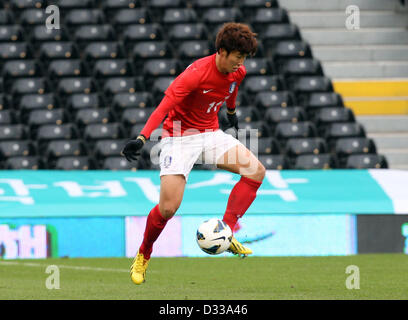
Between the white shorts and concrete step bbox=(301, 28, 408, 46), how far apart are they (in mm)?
8425

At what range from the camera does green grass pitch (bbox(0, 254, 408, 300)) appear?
21.8 ft

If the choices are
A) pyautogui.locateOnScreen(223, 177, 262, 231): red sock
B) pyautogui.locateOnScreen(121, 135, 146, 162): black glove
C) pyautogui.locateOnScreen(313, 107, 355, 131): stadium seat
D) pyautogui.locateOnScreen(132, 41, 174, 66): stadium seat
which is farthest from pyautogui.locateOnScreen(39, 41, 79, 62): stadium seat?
pyautogui.locateOnScreen(121, 135, 146, 162): black glove

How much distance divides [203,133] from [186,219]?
10.5 ft

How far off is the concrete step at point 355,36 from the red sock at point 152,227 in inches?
340

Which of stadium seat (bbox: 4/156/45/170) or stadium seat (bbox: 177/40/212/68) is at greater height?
stadium seat (bbox: 177/40/212/68)

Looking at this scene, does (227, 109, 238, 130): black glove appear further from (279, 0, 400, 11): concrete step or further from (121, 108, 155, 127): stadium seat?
(279, 0, 400, 11): concrete step

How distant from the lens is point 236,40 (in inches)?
248

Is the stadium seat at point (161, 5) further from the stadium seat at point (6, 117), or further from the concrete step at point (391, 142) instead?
A: the concrete step at point (391, 142)

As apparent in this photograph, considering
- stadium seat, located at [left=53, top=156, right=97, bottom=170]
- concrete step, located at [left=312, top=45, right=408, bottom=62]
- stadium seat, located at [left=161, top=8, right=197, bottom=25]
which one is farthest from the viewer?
concrete step, located at [left=312, top=45, right=408, bottom=62]

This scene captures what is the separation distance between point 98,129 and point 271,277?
5.09 metres

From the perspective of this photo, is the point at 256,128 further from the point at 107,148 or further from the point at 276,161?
the point at 107,148

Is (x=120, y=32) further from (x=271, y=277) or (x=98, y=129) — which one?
(x=271, y=277)

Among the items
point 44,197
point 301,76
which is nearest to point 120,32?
point 301,76

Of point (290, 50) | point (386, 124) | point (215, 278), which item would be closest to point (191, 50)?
point (290, 50)
